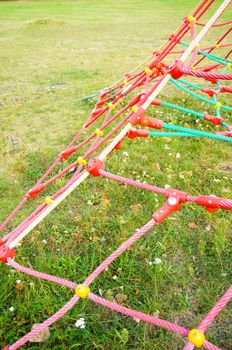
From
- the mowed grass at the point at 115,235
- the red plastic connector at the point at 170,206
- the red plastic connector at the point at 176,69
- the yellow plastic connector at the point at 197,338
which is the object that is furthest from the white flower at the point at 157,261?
the red plastic connector at the point at 176,69

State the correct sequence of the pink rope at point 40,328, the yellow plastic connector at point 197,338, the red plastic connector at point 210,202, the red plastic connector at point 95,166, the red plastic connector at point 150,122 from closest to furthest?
the yellow plastic connector at point 197,338, the pink rope at point 40,328, the red plastic connector at point 210,202, the red plastic connector at point 95,166, the red plastic connector at point 150,122

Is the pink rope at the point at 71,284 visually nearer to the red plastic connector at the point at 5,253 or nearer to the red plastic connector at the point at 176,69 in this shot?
the red plastic connector at the point at 5,253

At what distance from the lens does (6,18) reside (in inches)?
615

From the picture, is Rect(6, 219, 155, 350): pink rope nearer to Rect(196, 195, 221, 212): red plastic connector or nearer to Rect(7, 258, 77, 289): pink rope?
Rect(7, 258, 77, 289): pink rope

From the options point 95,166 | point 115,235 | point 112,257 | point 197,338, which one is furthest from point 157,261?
point 197,338

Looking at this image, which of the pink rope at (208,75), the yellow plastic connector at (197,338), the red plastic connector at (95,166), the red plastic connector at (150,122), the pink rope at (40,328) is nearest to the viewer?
the yellow plastic connector at (197,338)

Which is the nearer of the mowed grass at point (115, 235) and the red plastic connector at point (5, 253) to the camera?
the red plastic connector at point (5, 253)

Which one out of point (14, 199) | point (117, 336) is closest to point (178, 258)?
point (117, 336)

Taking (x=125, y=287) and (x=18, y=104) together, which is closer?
(x=125, y=287)

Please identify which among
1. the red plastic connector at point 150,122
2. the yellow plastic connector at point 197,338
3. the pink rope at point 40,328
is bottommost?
the pink rope at point 40,328

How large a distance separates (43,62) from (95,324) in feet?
23.9

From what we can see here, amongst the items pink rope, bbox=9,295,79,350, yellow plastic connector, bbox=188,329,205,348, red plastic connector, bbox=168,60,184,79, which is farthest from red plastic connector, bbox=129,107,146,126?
yellow plastic connector, bbox=188,329,205,348

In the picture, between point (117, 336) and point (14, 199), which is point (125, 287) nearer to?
point (117, 336)

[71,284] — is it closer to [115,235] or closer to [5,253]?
[5,253]
